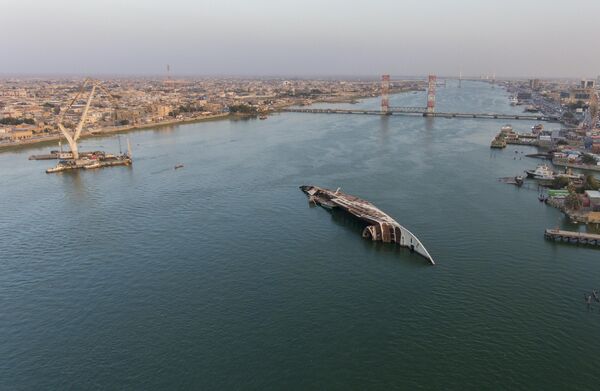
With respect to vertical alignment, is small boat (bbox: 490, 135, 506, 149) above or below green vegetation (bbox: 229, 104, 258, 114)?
below

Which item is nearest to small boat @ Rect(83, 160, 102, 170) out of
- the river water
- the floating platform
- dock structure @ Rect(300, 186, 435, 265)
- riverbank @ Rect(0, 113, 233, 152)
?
the floating platform

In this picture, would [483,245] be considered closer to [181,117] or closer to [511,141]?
[511,141]

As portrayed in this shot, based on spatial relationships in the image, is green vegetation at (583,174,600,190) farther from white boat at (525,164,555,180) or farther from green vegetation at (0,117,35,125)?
green vegetation at (0,117,35,125)

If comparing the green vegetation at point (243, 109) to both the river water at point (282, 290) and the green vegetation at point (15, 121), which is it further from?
the river water at point (282, 290)

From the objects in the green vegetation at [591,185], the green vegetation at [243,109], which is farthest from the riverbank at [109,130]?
the green vegetation at [591,185]

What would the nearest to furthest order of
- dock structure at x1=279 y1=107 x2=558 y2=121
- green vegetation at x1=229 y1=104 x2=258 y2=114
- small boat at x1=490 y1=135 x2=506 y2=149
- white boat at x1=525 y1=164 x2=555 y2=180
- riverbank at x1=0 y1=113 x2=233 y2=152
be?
white boat at x1=525 y1=164 x2=555 y2=180, small boat at x1=490 y1=135 x2=506 y2=149, riverbank at x1=0 y1=113 x2=233 y2=152, dock structure at x1=279 y1=107 x2=558 y2=121, green vegetation at x1=229 y1=104 x2=258 y2=114

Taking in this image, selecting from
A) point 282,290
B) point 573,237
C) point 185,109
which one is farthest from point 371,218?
point 185,109
